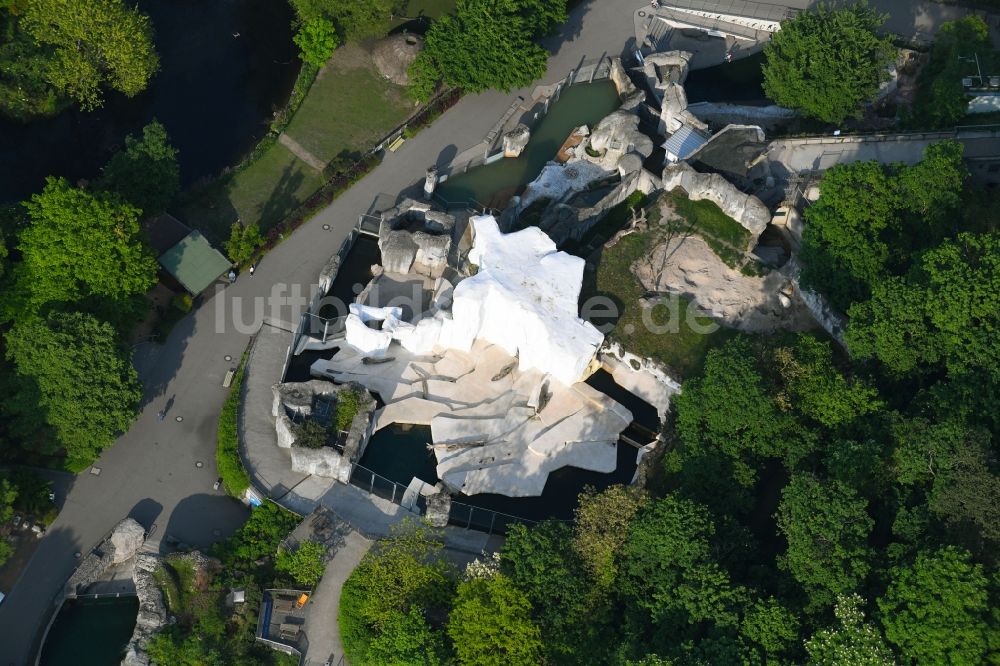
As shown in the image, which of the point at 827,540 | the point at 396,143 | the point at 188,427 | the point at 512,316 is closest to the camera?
the point at 827,540

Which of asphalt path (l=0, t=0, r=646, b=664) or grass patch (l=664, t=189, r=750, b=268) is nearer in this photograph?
asphalt path (l=0, t=0, r=646, b=664)

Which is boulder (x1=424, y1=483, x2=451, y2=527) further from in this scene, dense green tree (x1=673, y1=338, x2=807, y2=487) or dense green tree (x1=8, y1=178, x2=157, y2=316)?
dense green tree (x1=8, y1=178, x2=157, y2=316)

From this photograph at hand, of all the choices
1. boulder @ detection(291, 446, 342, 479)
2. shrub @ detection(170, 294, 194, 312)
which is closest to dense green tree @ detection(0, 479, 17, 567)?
boulder @ detection(291, 446, 342, 479)

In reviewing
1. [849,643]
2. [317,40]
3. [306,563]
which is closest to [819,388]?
[849,643]

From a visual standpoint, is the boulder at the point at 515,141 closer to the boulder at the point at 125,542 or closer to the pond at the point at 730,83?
the pond at the point at 730,83

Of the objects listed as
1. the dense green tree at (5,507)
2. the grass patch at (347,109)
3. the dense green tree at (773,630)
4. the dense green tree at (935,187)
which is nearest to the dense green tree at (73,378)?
the dense green tree at (5,507)

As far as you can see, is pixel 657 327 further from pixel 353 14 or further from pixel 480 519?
pixel 353 14
